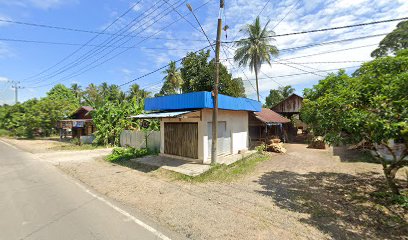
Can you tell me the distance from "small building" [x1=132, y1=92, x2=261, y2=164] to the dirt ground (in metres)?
2.63

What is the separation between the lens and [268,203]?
6.45 m

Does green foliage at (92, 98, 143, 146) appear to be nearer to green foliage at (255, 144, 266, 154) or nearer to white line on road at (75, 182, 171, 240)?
green foliage at (255, 144, 266, 154)

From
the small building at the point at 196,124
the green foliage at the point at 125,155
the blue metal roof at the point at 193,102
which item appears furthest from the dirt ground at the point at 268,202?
the blue metal roof at the point at 193,102

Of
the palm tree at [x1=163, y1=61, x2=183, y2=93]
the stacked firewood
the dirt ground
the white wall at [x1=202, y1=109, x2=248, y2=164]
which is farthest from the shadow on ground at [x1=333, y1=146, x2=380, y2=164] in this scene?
the palm tree at [x1=163, y1=61, x2=183, y2=93]

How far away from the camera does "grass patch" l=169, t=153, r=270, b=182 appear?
9132mm

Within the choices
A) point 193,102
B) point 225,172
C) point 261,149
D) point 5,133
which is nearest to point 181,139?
point 193,102

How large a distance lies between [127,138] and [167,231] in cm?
1645

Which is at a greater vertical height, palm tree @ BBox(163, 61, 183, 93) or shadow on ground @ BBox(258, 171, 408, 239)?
palm tree @ BBox(163, 61, 183, 93)

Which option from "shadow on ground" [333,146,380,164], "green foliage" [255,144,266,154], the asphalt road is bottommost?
the asphalt road

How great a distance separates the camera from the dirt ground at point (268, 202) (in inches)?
192

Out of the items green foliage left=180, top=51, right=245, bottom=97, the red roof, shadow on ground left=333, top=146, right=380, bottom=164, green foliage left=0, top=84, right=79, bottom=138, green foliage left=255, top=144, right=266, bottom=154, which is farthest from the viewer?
green foliage left=0, top=84, right=79, bottom=138

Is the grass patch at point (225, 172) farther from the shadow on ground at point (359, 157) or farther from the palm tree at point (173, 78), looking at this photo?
the palm tree at point (173, 78)

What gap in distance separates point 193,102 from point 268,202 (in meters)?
6.50

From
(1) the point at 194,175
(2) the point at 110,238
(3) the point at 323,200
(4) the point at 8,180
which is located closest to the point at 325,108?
(3) the point at 323,200
